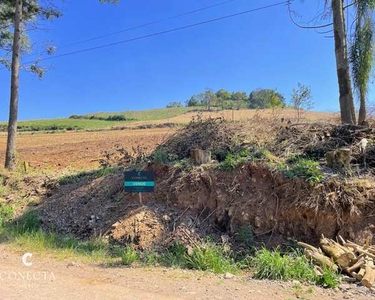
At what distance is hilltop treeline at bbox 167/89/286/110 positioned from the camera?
698 inches

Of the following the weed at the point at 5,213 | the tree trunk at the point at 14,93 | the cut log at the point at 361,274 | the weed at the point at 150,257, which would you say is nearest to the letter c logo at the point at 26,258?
the weed at the point at 150,257

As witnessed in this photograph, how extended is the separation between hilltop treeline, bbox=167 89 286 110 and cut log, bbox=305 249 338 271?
514cm

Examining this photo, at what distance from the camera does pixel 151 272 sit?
14.3 ft

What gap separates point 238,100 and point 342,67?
25964 millimetres

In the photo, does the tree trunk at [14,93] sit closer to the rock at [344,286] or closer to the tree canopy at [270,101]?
the tree canopy at [270,101]

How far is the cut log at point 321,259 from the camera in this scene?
4.40 meters

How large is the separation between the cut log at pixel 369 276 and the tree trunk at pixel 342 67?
4204 millimetres

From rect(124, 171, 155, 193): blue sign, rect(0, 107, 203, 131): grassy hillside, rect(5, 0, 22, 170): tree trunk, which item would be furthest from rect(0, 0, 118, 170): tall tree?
rect(0, 107, 203, 131): grassy hillside

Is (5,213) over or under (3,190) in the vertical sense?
under

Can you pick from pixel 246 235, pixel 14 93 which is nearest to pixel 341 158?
pixel 246 235

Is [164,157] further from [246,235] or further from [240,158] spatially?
[246,235]

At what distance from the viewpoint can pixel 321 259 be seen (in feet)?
14.8

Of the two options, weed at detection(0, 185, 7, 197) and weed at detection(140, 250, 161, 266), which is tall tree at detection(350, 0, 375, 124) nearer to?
weed at detection(140, 250, 161, 266)

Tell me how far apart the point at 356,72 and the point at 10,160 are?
10.4 m
